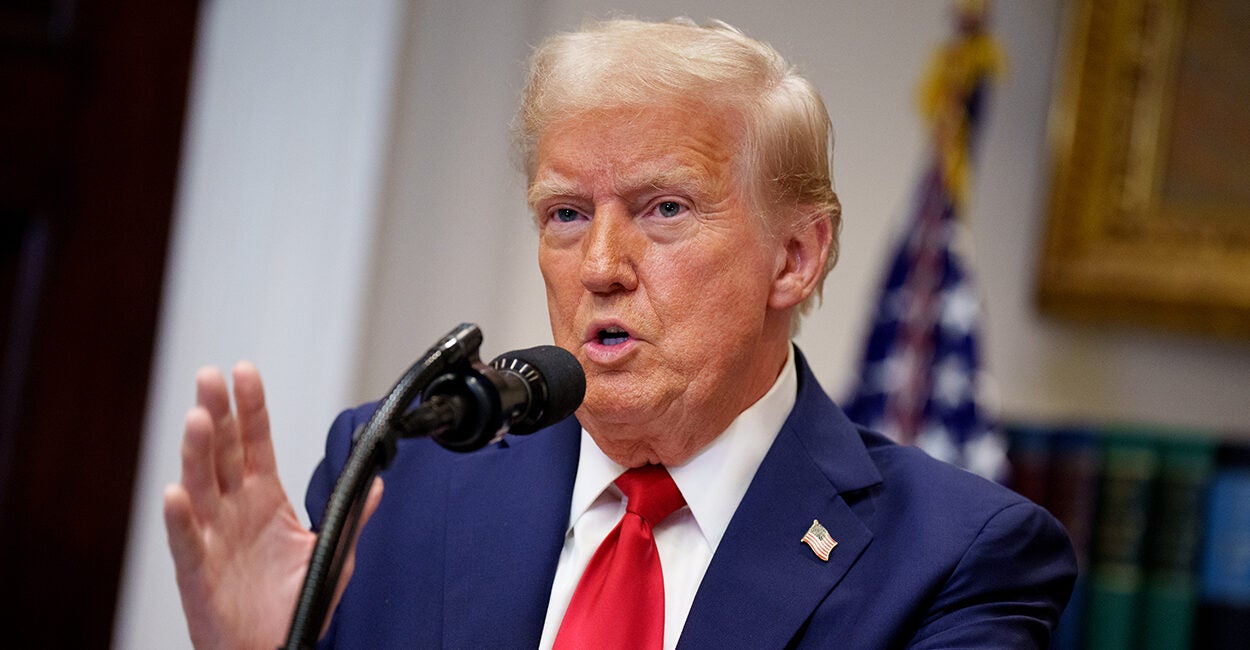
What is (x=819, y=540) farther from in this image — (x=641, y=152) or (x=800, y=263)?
(x=641, y=152)

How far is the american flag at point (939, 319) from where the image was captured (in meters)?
3.58

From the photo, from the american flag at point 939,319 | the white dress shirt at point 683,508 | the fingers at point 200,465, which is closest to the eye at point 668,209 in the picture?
the white dress shirt at point 683,508

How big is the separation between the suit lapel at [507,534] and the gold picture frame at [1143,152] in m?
2.29

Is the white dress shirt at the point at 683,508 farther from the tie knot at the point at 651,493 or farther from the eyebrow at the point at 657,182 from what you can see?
the eyebrow at the point at 657,182

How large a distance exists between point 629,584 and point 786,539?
0.23m

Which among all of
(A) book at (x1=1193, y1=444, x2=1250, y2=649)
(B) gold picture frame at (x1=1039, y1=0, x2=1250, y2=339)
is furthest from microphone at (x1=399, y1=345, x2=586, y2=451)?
(B) gold picture frame at (x1=1039, y1=0, x2=1250, y2=339)

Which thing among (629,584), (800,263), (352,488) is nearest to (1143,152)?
(800,263)

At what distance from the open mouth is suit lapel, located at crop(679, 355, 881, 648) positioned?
11.4 inches

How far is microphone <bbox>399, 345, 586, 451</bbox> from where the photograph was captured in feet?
3.95

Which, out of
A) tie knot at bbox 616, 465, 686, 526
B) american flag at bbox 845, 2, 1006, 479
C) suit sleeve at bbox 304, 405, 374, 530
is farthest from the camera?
american flag at bbox 845, 2, 1006, 479

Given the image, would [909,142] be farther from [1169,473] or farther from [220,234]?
[220,234]

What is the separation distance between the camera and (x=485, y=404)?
121 cm

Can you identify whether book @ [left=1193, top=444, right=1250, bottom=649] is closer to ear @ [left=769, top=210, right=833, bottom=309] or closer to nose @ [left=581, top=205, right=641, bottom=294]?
ear @ [left=769, top=210, right=833, bottom=309]

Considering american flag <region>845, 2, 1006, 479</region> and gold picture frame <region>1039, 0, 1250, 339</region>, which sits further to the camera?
gold picture frame <region>1039, 0, 1250, 339</region>
